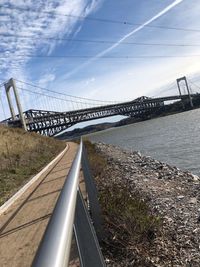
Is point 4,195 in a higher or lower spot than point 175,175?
higher

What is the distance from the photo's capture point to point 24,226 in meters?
7.98

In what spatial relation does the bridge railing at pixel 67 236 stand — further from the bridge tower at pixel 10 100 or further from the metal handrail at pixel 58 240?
the bridge tower at pixel 10 100

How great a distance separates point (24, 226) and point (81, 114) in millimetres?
93035

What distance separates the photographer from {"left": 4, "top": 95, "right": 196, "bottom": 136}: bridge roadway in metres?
88.1

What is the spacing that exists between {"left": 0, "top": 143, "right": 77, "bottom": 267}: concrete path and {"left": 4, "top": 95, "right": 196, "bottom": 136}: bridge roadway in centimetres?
6952

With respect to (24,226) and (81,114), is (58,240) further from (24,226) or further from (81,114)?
(81,114)

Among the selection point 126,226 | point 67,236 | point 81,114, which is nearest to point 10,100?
point 81,114

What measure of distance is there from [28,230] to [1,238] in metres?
0.48

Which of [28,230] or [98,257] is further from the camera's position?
[28,230]

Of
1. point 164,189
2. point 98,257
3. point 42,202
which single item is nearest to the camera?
point 98,257

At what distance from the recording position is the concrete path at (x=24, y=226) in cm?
602

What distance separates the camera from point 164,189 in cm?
1223

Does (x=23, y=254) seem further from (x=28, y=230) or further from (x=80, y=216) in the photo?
(x=80, y=216)

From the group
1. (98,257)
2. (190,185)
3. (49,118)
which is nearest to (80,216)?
(98,257)
